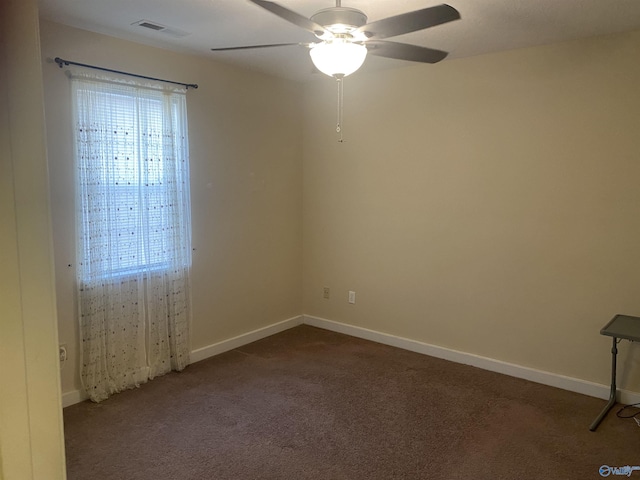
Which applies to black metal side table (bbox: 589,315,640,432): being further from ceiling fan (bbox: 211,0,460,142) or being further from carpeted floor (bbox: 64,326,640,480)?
ceiling fan (bbox: 211,0,460,142)

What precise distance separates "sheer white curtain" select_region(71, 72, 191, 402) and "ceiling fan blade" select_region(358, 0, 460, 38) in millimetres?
1859

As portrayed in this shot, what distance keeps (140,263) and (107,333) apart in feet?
→ 1.72

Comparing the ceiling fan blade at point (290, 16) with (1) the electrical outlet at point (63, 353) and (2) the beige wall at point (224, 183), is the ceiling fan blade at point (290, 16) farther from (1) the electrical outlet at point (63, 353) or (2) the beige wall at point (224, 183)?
(1) the electrical outlet at point (63, 353)

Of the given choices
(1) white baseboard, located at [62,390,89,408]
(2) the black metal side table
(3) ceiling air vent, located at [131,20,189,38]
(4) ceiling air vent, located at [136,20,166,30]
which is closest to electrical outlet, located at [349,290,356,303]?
(2) the black metal side table

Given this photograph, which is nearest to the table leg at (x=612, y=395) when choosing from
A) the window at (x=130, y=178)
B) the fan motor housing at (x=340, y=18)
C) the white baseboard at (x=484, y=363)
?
the white baseboard at (x=484, y=363)

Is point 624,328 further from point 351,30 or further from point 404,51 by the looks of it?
point 351,30

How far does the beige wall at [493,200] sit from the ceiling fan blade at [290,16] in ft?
6.25

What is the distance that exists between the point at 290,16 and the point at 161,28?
1.44 m

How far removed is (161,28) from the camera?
297 centimetres

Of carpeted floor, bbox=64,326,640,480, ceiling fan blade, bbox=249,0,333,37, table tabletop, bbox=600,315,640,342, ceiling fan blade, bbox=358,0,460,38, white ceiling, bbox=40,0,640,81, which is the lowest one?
carpeted floor, bbox=64,326,640,480

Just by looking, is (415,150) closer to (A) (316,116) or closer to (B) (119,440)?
(A) (316,116)

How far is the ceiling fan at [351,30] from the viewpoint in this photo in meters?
1.87

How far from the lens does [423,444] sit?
8.62 feet

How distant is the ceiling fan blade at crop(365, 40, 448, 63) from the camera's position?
2264 mm
